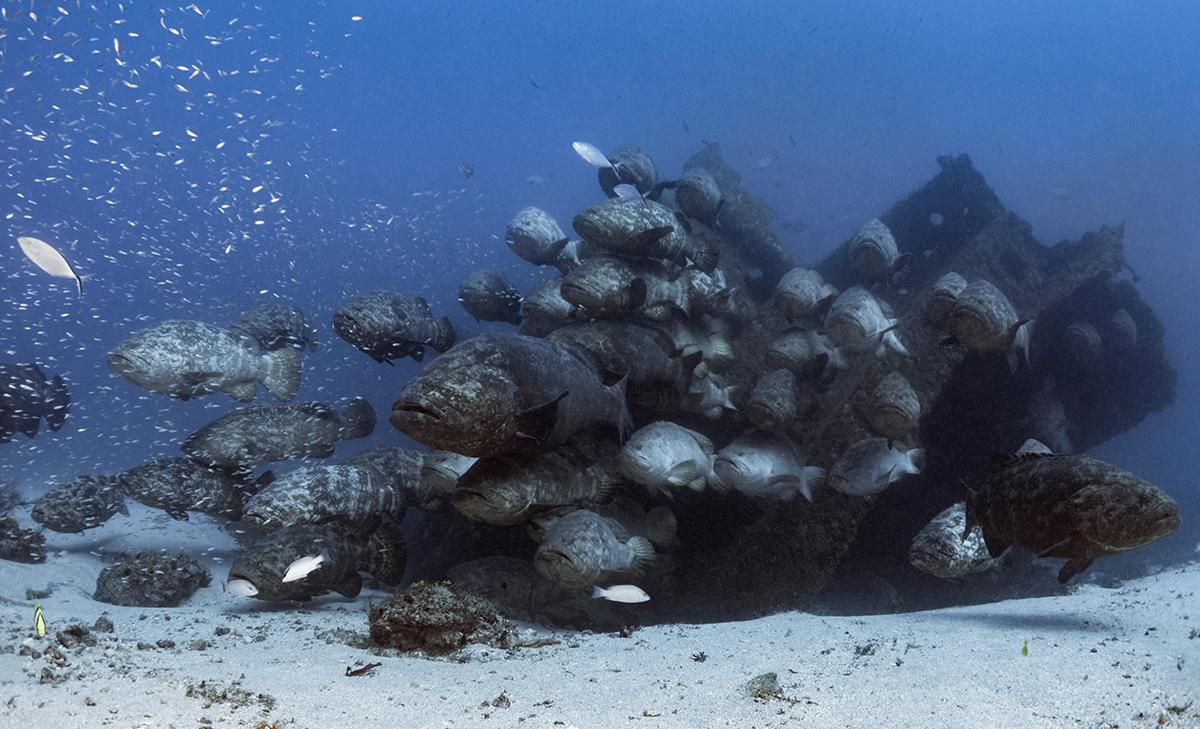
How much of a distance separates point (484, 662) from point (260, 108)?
345 ft

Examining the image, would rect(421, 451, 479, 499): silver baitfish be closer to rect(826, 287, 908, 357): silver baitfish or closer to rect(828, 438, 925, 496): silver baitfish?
rect(828, 438, 925, 496): silver baitfish

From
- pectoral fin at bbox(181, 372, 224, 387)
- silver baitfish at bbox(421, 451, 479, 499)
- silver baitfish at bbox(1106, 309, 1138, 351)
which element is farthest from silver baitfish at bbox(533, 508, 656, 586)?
silver baitfish at bbox(1106, 309, 1138, 351)

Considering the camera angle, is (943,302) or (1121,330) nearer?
(943,302)

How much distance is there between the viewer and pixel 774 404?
24.9ft

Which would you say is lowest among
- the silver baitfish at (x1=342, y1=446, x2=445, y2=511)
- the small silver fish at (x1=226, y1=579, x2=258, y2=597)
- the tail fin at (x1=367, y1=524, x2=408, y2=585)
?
the small silver fish at (x1=226, y1=579, x2=258, y2=597)

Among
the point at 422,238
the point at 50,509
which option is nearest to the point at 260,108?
the point at 422,238

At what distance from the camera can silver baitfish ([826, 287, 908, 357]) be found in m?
8.34

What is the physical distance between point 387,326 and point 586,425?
13.7 ft

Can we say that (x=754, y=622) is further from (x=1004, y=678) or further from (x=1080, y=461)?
(x=1080, y=461)

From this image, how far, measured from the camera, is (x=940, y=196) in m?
14.4

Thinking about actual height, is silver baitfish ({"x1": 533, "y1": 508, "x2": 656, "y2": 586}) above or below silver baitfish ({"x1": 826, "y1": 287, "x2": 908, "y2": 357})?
below

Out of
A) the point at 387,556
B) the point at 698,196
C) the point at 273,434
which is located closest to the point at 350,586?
the point at 387,556

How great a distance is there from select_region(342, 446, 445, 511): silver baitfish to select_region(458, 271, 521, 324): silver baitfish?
2900 mm

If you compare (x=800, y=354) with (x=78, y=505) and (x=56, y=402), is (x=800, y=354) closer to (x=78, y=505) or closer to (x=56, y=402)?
(x=78, y=505)
